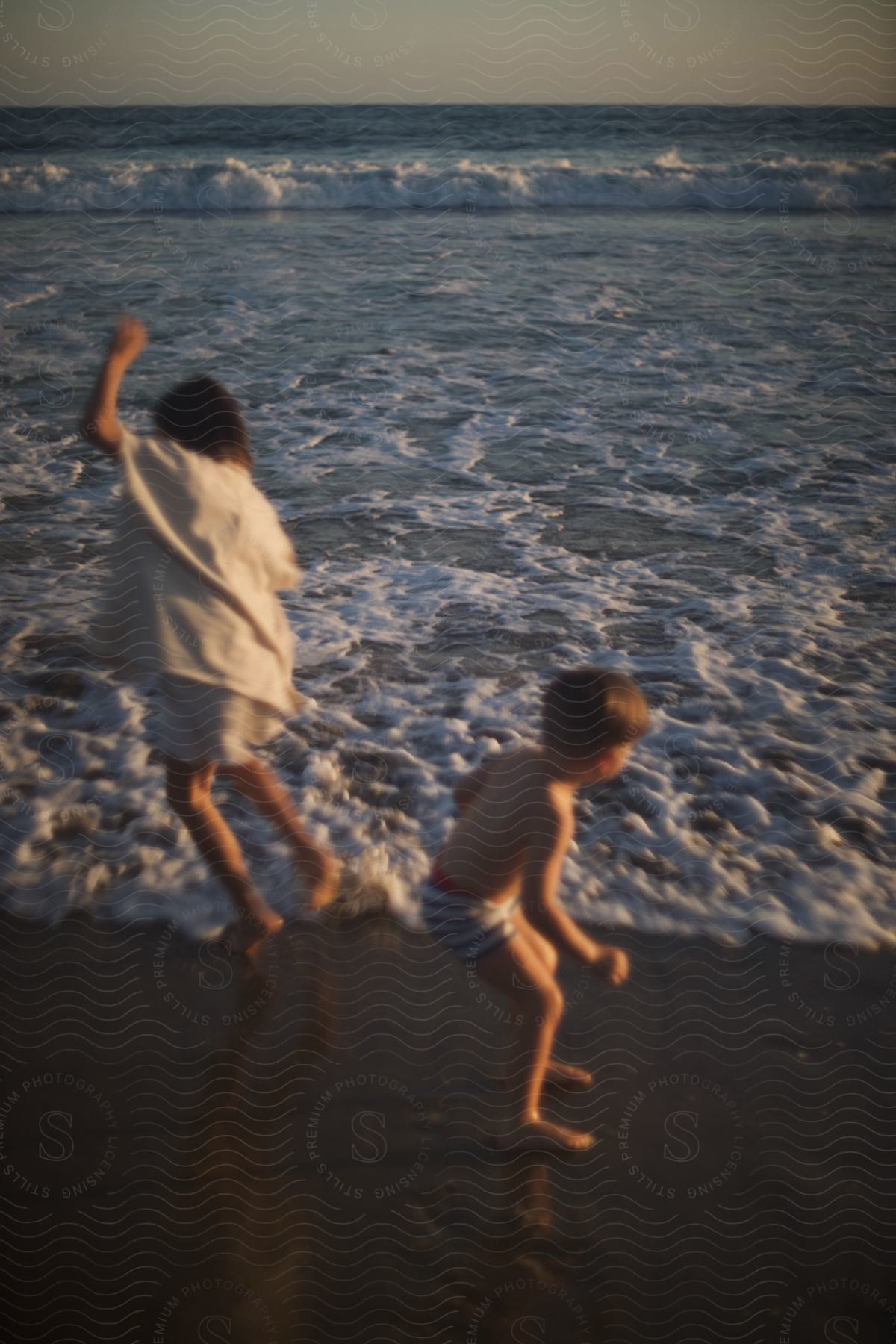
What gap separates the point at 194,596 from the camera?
6.49 feet

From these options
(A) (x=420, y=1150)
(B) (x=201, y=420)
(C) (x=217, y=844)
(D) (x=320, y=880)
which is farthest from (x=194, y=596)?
(A) (x=420, y=1150)

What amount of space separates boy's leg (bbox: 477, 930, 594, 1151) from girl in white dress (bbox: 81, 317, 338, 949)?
0.73 meters

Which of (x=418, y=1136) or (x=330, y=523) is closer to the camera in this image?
(x=418, y=1136)

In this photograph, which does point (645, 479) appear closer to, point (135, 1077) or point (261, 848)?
point (261, 848)

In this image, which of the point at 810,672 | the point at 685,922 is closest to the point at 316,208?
the point at 810,672

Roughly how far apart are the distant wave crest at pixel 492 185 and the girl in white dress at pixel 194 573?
910 cm

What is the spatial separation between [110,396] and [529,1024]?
148 cm

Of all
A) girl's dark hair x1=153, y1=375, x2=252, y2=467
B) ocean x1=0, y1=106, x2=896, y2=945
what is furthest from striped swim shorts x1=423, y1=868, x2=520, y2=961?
girl's dark hair x1=153, y1=375, x2=252, y2=467

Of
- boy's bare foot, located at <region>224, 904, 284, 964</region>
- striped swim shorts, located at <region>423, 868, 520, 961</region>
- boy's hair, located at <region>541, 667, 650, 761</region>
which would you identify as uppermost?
boy's hair, located at <region>541, 667, 650, 761</region>

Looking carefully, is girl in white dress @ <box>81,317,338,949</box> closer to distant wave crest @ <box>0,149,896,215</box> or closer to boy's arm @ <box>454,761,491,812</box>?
boy's arm @ <box>454,761,491,812</box>

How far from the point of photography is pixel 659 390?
6.02 m

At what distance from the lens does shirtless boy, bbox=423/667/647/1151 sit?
5.84ft

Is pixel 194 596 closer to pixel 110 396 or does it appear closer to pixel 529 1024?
pixel 110 396

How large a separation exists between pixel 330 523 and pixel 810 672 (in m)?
2.22
